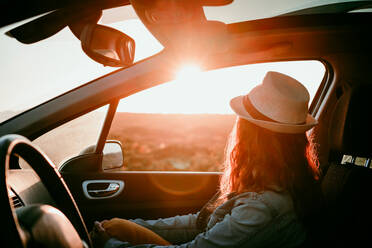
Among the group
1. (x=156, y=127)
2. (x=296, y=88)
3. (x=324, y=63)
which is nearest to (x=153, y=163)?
(x=156, y=127)

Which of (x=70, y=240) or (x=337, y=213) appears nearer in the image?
(x=70, y=240)

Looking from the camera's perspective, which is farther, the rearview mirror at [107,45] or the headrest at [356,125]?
the headrest at [356,125]

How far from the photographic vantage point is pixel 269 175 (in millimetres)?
1656

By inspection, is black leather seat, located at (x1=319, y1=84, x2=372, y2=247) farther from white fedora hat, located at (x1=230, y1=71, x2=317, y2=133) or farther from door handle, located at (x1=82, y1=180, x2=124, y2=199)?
door handle, located at (x1=82, y1=180, x2=124, y2=199)

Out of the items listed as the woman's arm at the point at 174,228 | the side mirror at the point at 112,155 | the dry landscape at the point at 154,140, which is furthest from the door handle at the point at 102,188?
the woman's arm at the point at 174,228

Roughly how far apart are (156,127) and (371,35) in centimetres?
1599

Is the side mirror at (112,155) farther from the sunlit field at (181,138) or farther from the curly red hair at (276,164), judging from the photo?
the sunlit field at (181,138)

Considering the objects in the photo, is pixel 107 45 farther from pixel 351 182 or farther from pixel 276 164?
pixel 351 182

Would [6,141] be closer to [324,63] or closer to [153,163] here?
[324,63]

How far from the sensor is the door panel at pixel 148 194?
255 cm

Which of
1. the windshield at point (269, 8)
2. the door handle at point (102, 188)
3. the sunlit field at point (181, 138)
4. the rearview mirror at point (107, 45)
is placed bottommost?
the sunlit field at point (181, 138)

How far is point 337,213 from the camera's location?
1.82 m

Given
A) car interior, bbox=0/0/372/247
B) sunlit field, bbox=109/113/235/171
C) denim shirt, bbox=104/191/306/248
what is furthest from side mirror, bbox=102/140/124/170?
sunlit field, bbox=109/113/235/171

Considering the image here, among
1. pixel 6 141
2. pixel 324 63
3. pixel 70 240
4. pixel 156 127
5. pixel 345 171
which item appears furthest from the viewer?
pixel 156 127
